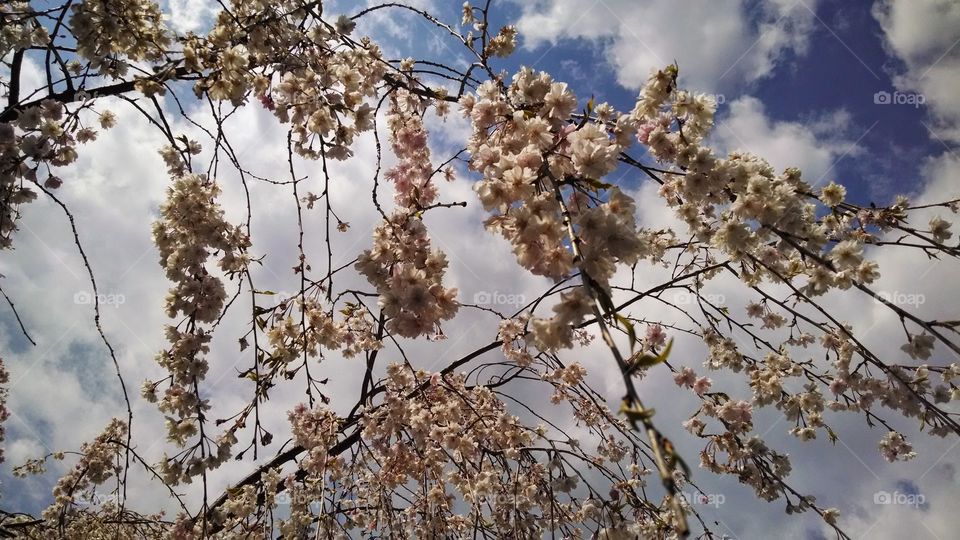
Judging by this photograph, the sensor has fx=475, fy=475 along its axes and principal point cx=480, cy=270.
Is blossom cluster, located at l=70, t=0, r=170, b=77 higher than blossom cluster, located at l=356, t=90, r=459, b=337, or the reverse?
blossom cluster, located at l=70, t=0, r=170, b=77

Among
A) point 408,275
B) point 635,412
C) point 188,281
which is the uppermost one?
point 188,281

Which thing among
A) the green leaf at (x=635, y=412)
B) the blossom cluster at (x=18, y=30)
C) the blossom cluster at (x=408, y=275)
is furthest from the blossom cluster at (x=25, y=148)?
the green leaf at (x=635, y=412)

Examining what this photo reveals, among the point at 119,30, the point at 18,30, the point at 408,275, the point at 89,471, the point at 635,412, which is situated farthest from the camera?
the point at 89,471

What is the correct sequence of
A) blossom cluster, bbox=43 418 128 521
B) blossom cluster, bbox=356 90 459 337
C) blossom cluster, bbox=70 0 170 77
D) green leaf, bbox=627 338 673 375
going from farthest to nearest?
blossom cluster, bbox=43 418 128 521, blossom cluster, bbox=70 0 170 77, blossom cluster, bbox=356 90 459 337, green leaf, bbox=627 338 673 375

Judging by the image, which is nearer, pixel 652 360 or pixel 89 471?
pixel 652 360

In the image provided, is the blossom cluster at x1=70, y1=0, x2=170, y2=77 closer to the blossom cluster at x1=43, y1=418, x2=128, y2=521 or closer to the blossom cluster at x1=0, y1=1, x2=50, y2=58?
the blossom cluster at x1=0, y1=1, x2=50, y2=58

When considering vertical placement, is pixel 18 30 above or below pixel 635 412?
above

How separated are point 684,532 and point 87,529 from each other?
7370mm

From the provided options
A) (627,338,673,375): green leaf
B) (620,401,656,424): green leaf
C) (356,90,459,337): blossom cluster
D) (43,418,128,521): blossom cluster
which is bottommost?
(620,401,656,424): green leaf

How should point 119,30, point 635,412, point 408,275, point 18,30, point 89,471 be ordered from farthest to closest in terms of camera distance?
point 89,471
point 18,30
point 119,30
point 408,275
point 635,412

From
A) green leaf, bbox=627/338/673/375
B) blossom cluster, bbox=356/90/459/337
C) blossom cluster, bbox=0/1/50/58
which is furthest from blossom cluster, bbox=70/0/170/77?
green leaf, bbox=627/338/673/375

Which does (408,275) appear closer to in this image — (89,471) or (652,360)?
(652,360)

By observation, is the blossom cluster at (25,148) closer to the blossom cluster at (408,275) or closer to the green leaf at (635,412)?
the blossom cluster at (408,275)

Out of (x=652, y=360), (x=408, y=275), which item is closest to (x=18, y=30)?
(x=408, y=275)
